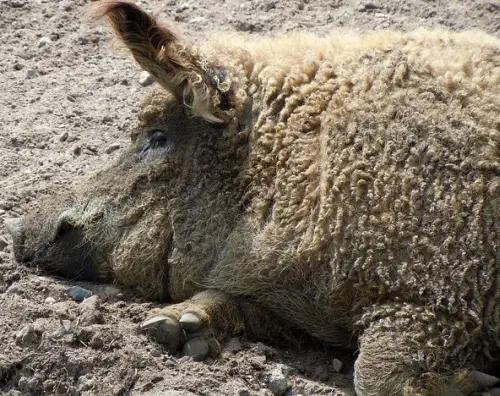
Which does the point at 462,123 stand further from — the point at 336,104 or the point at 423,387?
the point at 423,387

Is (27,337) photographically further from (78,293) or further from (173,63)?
(173,63)

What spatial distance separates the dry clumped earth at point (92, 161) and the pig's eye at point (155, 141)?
1.67ft

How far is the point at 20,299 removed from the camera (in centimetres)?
527

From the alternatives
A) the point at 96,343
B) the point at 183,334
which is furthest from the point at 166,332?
the point at 96,343

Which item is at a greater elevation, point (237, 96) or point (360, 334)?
point (237, 96)

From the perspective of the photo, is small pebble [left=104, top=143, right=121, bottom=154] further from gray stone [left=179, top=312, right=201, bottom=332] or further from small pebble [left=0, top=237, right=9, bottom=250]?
gray stone [left=179, top=312, right=201, bottom=332]

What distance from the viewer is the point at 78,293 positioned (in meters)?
5.44

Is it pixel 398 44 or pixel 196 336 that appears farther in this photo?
pixel 398 44

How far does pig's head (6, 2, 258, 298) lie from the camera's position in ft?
17.4

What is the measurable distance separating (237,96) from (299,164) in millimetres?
632

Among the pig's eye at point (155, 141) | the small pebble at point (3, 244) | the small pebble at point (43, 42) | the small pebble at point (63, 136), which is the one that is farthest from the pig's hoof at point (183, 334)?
the small pebble at point (43, 42)

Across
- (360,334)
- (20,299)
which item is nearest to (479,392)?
(360,334)

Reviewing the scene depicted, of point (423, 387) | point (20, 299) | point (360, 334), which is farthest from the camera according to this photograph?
point (20, 299)

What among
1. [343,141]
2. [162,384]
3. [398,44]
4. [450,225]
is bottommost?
[162,384]
